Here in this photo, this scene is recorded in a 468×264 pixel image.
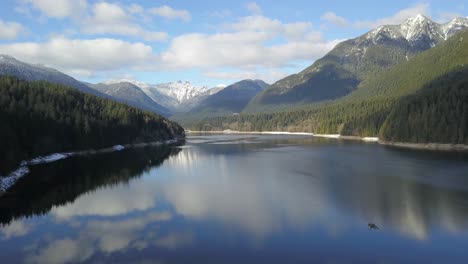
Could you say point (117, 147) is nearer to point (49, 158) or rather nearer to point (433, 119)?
point (49, 158)

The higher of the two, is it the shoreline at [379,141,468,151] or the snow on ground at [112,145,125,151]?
the snow on ground at [112,145,125,151]

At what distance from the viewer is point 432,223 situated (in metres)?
34.4

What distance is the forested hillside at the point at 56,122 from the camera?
2899 inches

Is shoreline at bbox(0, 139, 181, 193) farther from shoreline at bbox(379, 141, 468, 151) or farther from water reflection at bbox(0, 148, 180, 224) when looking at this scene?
shoreline at bbox(379, 141, 468, 151)

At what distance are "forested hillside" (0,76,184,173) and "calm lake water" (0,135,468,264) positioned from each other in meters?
11.9

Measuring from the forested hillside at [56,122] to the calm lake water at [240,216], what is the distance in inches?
470

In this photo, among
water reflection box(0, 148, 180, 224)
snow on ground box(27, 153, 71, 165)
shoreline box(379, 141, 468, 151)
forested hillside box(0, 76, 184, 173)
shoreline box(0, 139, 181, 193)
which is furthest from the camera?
shoreline box(379, 141, 468, 151)

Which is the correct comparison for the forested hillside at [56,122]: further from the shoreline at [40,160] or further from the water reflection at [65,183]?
the water reflection at [65,183]

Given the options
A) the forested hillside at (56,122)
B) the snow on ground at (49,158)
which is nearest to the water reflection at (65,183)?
the snow on ground at (49,158)

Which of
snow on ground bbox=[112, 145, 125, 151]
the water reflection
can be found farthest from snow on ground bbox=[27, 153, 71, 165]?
snow on ground bbox=[112, 145, 125, 151]

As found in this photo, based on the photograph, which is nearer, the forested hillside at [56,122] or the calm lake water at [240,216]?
the calm lake water at [240,216]

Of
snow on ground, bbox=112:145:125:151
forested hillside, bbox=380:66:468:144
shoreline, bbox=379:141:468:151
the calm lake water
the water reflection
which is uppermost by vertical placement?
forested hillside, bbox=380:66:468:144

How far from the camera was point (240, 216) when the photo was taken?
125ft

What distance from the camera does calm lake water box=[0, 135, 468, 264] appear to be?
27.7 meters
